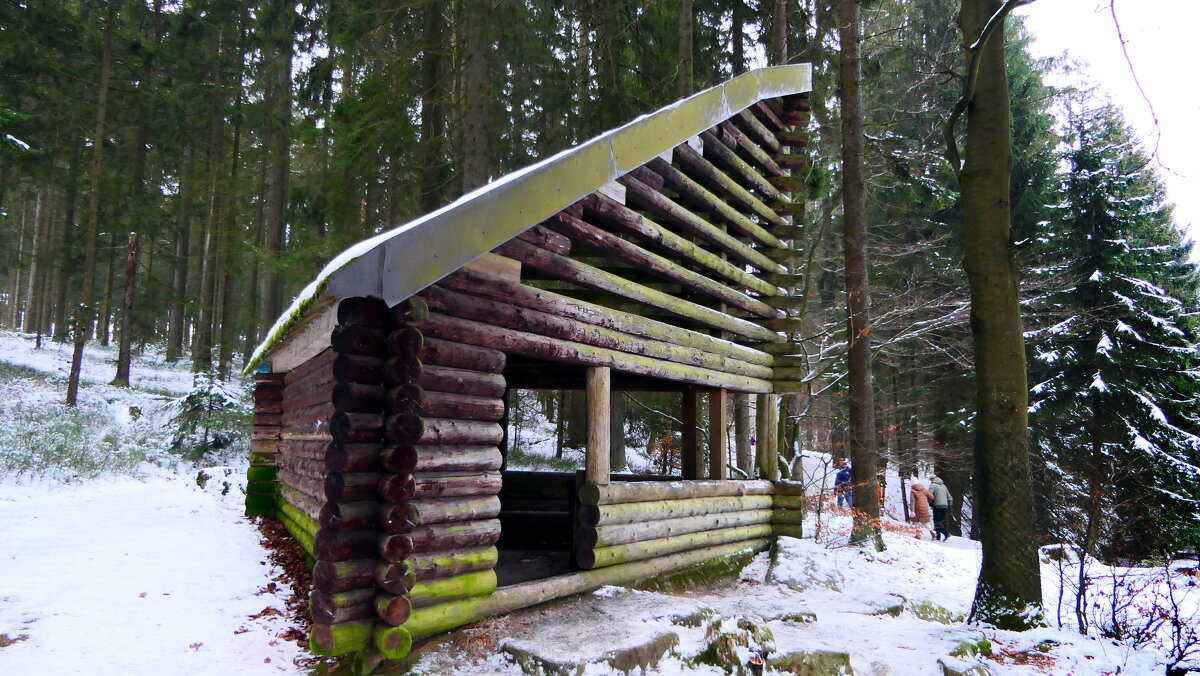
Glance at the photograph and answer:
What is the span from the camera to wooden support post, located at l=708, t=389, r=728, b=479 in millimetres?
9344

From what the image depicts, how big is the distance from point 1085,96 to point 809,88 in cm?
1084

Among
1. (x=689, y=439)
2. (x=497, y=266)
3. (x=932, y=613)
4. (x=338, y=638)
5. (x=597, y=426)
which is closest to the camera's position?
(x=338, y=638)

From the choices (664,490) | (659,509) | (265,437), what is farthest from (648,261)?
(265,437)

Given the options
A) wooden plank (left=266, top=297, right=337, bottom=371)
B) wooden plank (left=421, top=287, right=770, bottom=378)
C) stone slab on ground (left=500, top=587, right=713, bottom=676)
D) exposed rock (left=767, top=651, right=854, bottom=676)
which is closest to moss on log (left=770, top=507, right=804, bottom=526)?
wooden plank (left=421, top=287, right=770, bottom=378)

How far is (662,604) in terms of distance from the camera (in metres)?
6.22

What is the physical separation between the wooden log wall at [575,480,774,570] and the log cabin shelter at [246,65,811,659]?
1.1 inches

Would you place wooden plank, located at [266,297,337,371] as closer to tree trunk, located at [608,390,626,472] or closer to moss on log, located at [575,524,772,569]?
moss on log, located at [575,524,772,569]

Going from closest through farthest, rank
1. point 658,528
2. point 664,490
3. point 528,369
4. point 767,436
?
point 658,528 < point 664,490 < point 528,369 < point 767,436

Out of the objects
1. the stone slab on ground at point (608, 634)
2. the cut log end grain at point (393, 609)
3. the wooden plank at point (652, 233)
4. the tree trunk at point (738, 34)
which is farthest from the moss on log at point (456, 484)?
the tree trunk at point (738, 34)

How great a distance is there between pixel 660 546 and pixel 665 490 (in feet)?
1.98

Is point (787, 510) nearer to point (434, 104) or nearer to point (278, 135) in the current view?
point (434, 104)

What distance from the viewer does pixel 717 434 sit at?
30.8 feet

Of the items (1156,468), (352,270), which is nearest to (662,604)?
(352,270)

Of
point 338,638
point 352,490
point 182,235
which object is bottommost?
point 338,638
